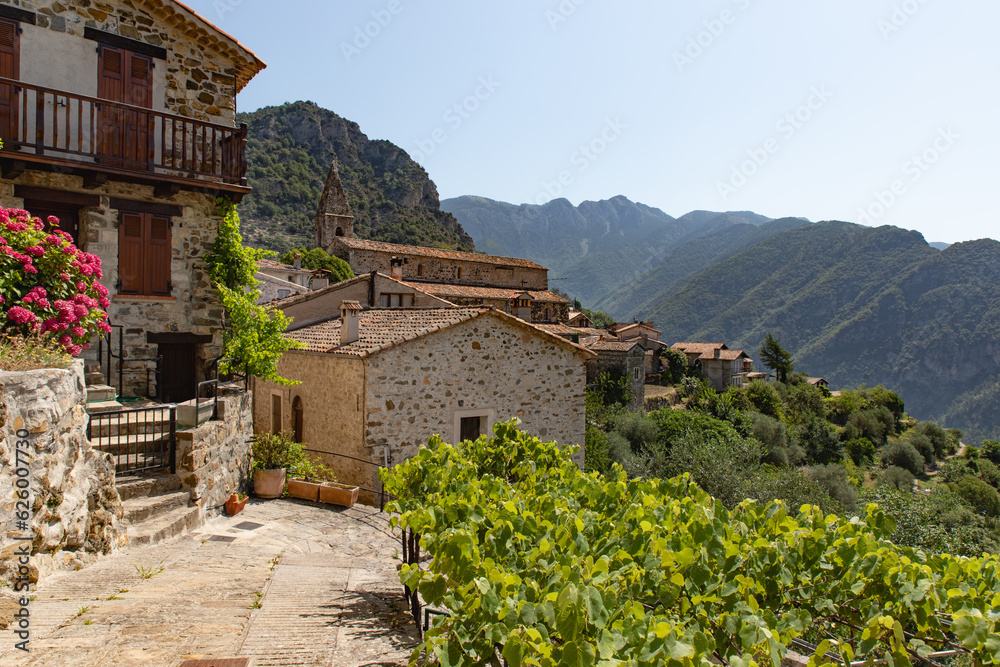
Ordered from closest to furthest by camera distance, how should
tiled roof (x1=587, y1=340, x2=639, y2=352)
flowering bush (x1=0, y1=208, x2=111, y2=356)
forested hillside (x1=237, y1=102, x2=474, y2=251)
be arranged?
flowering bush (x1=0, y1=208, x2=111, y2=356), tiled roof (x1=587, y1=340, x2=639, y2=352), forested hillside (x1=237, y1=102, x2=474, y2=251)

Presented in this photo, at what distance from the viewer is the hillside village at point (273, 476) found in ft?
10.5

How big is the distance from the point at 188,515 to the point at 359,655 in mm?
4194

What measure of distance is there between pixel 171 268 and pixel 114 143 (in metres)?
2.16

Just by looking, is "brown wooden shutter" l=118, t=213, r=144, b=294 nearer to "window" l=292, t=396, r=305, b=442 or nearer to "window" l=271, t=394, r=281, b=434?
"window" l=292, t=396, r=305, b=442

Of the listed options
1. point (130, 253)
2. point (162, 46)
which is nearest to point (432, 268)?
point (162, 46)

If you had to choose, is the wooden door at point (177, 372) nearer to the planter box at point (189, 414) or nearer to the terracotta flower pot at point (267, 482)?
the terracotta flower pot at point (267, 482)

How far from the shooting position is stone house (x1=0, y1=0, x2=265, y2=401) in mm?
9039

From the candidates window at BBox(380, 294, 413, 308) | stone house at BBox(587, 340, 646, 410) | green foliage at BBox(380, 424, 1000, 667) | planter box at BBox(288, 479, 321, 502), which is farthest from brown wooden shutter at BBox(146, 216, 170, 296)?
stone house at BBox(587, 340, 646, 410)

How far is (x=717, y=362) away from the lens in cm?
5288

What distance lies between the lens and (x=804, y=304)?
10681cm

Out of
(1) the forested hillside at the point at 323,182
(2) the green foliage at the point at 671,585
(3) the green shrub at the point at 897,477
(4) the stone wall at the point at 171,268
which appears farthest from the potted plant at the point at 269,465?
(1) the forested hillside at the point at 323,182

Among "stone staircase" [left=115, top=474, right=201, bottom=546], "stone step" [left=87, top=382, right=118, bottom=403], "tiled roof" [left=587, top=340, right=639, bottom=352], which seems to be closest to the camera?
"stone staircase" [left=115, top=474, right=201, bottom=546]

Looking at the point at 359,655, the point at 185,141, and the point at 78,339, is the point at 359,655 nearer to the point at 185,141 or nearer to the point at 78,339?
the point at 78,339

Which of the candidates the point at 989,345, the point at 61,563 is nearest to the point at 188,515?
the point at 61,563
